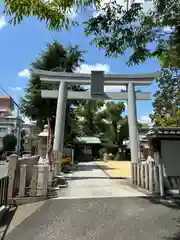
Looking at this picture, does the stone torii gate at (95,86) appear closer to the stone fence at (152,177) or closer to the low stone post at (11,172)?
the stone fence at (152,177)

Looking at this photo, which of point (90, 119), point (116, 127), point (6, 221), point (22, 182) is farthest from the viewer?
point (90, 119)

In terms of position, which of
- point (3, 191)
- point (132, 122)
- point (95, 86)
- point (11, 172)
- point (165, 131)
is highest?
point (95, 86)

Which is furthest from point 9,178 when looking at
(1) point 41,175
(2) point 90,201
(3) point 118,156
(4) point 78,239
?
(3) point 118,156

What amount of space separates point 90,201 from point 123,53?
4.12 metres

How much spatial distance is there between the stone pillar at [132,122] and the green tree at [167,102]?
1.58m

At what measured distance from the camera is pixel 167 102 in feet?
48.4

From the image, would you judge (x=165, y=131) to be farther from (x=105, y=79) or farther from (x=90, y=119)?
(x=90, y=119)

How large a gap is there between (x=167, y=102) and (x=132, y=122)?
3.20 m

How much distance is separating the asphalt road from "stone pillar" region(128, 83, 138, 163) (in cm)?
608

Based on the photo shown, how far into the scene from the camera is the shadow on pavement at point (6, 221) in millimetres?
4508

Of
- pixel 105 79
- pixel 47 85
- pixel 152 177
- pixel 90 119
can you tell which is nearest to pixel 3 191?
pixel 152 177

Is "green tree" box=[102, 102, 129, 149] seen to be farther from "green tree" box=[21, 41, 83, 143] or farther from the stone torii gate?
the stone torii gate

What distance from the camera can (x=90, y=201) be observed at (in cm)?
672

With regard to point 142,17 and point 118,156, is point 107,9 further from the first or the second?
point 118,156
